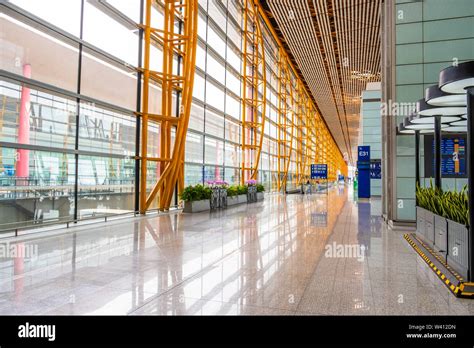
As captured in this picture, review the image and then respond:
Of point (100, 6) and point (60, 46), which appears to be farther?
point (100, 6)

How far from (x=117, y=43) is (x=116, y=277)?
8.86 m

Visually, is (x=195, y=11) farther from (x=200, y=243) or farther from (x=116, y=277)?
(x=116, y=277)

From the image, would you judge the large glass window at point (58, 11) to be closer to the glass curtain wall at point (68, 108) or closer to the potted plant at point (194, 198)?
the glass curtain wall at point (68, 108)

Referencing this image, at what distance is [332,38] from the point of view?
832 inches

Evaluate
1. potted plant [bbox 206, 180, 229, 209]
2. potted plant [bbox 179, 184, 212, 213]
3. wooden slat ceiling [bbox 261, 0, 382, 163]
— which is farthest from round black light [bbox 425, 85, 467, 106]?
wooden slat ceiling [bbox 261, 0, 382, 163]

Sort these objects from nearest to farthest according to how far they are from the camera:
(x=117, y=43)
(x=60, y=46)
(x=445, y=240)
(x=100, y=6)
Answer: (x=445, y=240)
(x=60, y=46)
(x=100, y=6)
(x=117, y=43)

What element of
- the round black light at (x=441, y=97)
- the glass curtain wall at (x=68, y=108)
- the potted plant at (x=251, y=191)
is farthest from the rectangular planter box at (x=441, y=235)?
the potted plant at (x=251, y=191)

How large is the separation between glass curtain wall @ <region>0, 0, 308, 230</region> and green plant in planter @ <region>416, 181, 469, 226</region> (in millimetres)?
8424

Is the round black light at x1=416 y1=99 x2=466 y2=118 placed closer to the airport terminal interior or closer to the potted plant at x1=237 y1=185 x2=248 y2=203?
the airport terminal interior

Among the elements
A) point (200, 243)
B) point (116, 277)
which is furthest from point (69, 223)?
point (116, 277)

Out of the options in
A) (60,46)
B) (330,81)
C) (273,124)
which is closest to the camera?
(60,46)

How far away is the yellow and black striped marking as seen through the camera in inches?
146

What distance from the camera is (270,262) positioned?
522 centimetres

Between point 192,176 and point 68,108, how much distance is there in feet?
24.2
